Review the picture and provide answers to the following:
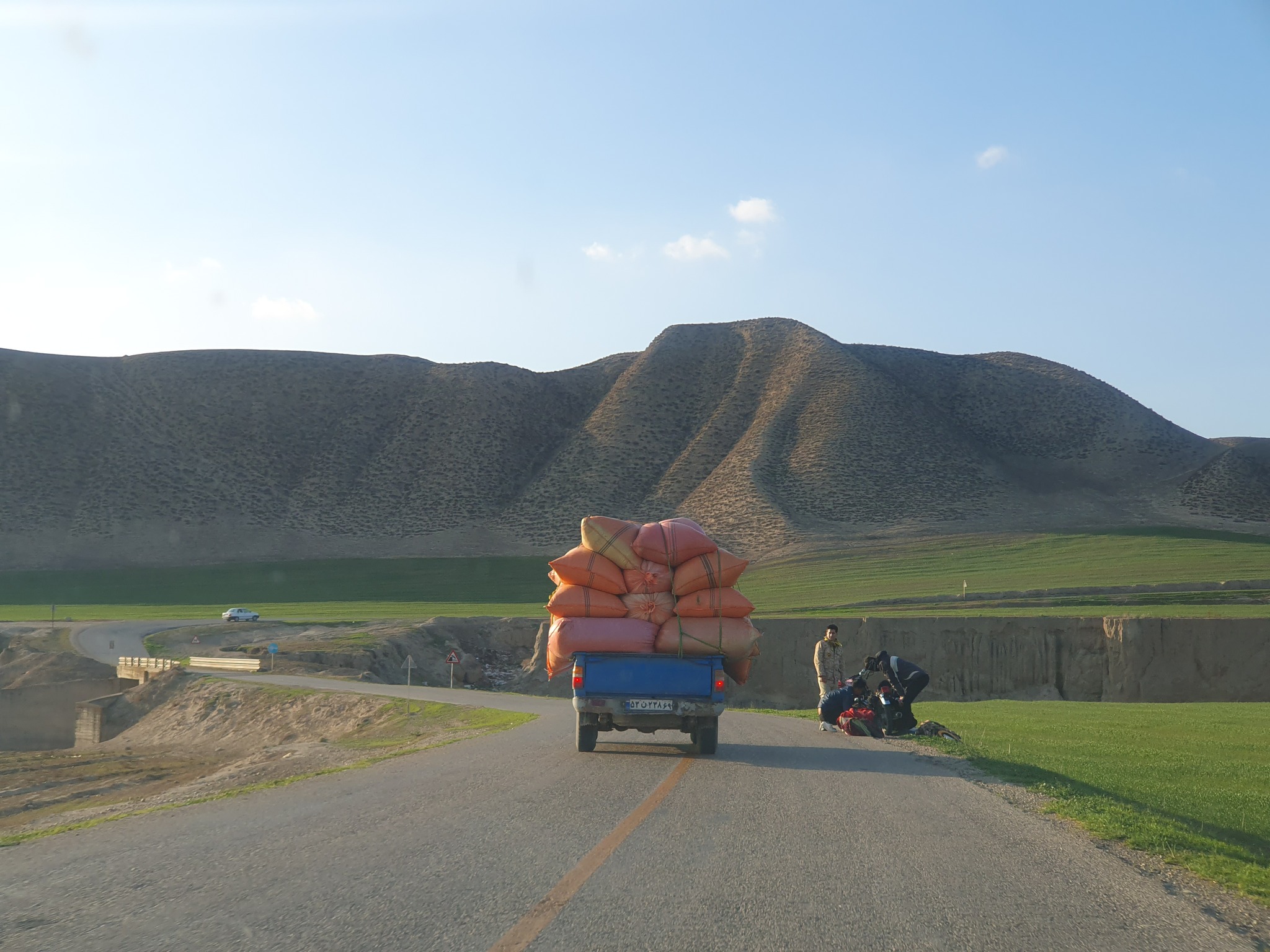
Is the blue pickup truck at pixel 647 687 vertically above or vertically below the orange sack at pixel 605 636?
below

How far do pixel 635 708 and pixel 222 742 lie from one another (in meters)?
16.9

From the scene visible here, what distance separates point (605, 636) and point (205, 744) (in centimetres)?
1748

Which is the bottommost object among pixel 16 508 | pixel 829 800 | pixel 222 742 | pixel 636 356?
pixel 222 742

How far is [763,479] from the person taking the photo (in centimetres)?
9362

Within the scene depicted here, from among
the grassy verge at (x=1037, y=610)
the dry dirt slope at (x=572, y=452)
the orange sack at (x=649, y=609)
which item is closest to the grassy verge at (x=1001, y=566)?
the grassy verge at (x=1037, y=610)

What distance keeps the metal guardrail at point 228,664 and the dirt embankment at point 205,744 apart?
4456 mm

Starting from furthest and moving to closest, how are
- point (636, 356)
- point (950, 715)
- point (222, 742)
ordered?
1. point (636, 356)
2. point (222, 742)
3. point (950, 715)

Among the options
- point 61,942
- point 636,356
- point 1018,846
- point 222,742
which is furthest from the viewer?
point 636,356

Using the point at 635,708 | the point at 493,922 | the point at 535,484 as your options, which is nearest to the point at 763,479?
the point at 535,484

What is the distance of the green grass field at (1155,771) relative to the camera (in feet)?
26.3

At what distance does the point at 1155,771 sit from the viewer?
524 inches

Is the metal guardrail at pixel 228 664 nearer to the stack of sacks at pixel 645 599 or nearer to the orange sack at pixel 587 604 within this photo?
the orange sack at pixel 587 604

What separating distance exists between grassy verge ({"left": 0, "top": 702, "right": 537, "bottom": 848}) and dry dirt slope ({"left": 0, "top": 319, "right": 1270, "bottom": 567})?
57.0 m

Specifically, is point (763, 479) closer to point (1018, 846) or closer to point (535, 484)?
point (535, 484)
